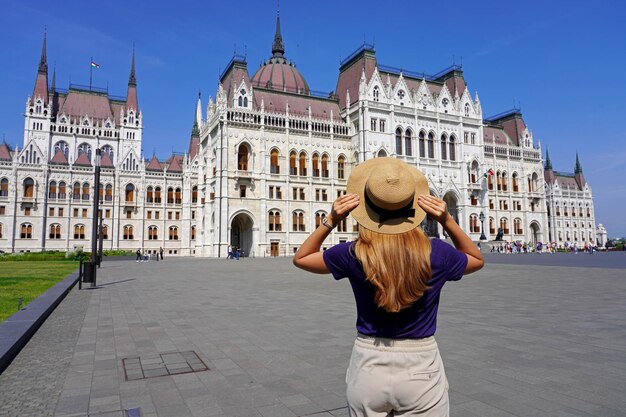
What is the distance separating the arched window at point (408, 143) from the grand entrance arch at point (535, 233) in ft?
92.5

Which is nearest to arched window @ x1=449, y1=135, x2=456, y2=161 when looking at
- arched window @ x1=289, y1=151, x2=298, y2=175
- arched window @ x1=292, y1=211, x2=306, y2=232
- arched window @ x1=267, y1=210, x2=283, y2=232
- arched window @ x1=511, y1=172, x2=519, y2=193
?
arched window @ x1=511, y1=172, x2=519, y2=193

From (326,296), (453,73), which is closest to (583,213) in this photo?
(453,73)

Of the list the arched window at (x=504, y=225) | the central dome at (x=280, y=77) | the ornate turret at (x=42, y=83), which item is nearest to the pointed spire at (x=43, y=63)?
the ornate turret at (x=42, y=83)

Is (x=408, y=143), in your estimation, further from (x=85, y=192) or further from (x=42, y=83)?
(x=42, y=83)

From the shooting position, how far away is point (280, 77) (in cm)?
6041

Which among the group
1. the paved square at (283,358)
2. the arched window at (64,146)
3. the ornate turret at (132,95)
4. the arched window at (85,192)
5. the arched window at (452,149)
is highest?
the ornate turret at (132,95)

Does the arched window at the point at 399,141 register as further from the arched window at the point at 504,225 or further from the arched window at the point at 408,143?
the arched window at the point at 504,225

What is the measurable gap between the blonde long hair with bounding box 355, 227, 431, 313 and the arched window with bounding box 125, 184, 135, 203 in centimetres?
7104

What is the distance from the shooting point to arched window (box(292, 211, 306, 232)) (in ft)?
171

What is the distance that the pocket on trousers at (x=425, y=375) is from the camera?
2.29 meters

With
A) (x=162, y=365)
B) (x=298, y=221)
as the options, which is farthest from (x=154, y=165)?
(x=162, y=365)

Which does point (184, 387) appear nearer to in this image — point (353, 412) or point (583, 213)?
point (353, 412)

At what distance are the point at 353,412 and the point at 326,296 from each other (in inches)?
457

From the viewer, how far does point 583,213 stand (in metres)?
92.4
